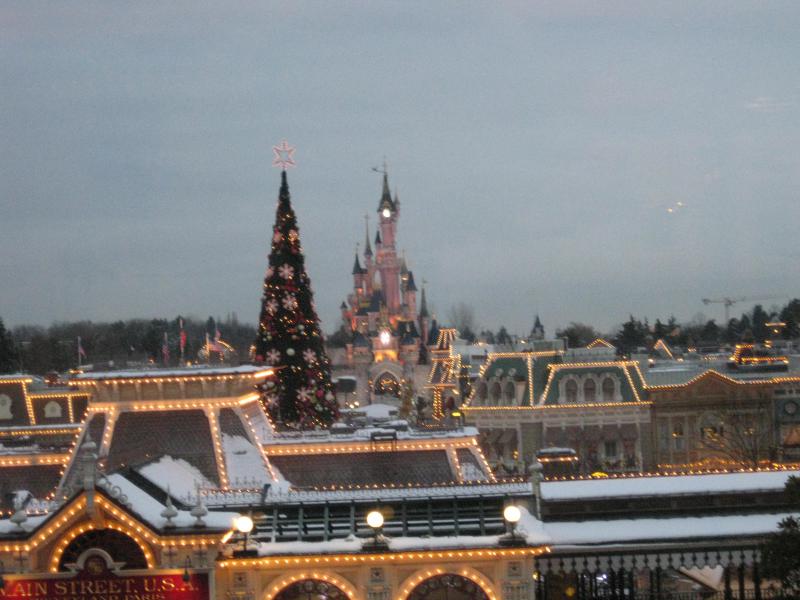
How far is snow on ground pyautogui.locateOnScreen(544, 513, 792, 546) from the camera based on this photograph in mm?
24156

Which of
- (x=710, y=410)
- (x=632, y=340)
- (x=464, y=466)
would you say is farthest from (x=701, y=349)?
(x=464, y=466)

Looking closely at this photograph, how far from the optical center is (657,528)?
24625 mm

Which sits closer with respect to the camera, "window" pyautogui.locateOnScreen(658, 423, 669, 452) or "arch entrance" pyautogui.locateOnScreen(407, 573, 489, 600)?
"arch entrance" pyautogui.locateOnScreen(407, 573, 489, 600)

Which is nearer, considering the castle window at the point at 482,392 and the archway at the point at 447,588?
the archway at the point at 447,588

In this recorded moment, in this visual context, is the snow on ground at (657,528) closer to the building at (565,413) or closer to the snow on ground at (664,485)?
the snow on ground at (664,485)

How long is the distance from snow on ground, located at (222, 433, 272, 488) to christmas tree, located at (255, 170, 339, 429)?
15606 millimetres

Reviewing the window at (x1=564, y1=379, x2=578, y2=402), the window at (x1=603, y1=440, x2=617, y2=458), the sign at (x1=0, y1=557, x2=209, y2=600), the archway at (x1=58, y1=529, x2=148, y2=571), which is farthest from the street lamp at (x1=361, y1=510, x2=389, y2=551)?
the window at (x1=603, y1=440, x2=617, y2=458)

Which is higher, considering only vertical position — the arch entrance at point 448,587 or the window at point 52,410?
the window at point 52,410

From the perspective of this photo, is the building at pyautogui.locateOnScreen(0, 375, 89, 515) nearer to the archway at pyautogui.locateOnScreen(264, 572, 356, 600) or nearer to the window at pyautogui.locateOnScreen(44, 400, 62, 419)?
the window at pyautogui.locateOnScreen(44, 400, 62, 419)

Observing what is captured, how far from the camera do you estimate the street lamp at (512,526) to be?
22047mm

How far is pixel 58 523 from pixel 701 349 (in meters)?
133

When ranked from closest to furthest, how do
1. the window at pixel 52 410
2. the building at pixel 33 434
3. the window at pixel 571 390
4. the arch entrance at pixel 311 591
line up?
the arch entrance at pixel 311 591 → the building at pixel 33 434 → the window at pixel 571 390 → the window at pixel 52 410

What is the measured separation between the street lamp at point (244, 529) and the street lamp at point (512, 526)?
14.8 feet

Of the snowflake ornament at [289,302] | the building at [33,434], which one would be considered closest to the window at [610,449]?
the building at [33,434]
